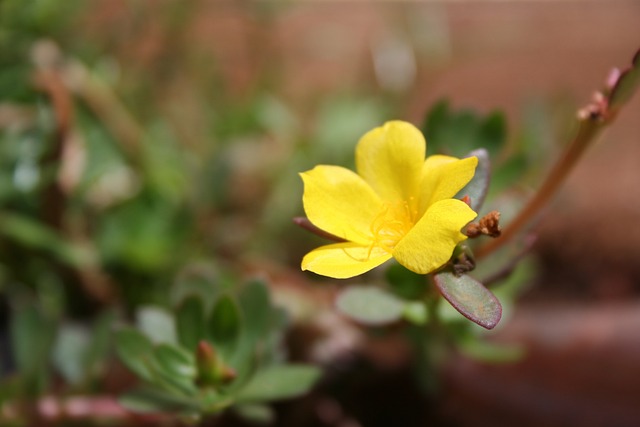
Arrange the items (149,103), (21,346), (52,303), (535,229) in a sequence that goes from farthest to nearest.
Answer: (149,103), (52,303), (21,346), (535,229)

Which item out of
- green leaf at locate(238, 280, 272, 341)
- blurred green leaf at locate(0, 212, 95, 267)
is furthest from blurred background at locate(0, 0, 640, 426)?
green leaf at locate(238, 280, 272, 341)

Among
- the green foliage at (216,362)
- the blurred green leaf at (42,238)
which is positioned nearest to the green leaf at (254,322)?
the green foliage at (216,362)

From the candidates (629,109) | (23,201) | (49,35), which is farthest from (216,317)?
(629,109)

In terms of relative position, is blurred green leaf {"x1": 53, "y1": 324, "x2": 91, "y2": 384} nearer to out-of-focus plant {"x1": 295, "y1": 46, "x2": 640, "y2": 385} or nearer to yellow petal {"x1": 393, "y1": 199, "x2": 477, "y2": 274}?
out-of-focus plant {"x1": 295, "y1": 46, "x2": 640, "y2": 385}

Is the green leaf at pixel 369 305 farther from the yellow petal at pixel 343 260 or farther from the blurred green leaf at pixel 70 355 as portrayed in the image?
the blurred green leaf at pixel 70 355

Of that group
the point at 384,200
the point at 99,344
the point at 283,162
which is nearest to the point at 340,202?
the point at 384,200

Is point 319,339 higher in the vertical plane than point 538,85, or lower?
lower

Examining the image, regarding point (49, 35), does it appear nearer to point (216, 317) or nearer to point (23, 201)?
point (23, 201)
